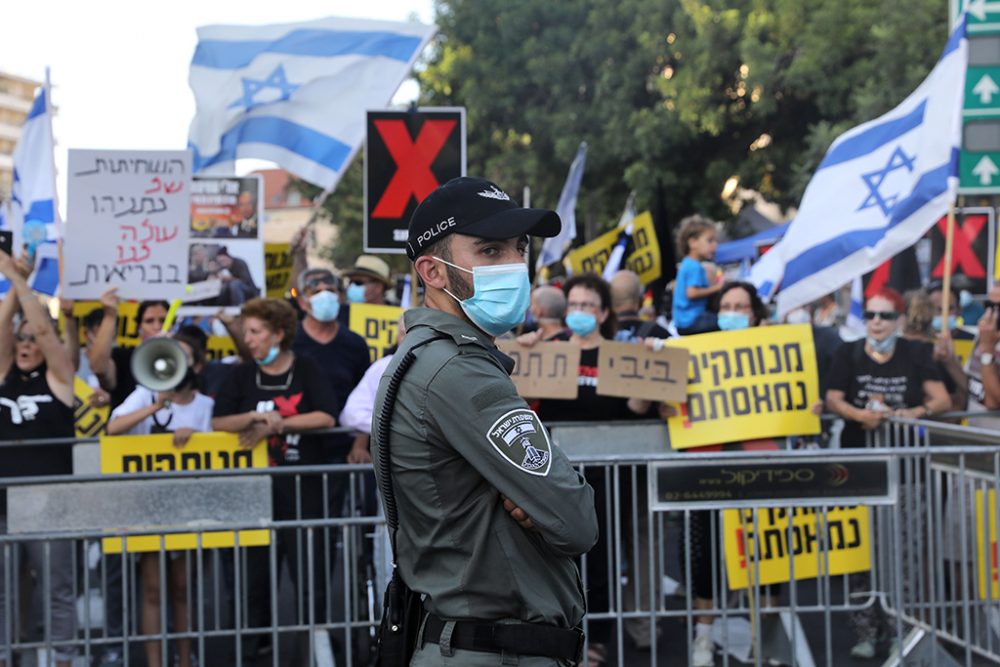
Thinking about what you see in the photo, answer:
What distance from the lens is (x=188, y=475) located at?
587cm

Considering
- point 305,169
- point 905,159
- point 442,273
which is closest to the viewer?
point 442,273

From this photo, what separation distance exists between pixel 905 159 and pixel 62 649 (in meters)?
5.75

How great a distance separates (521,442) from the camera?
9.84 feet

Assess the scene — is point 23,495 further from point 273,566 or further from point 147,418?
point 147,418

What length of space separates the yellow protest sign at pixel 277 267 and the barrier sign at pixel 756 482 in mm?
6555

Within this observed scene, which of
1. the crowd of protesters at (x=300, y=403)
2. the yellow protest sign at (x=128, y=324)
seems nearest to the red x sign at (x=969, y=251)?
the crowd of protesters at (x=300, y=403)

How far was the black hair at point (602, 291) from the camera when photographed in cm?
788

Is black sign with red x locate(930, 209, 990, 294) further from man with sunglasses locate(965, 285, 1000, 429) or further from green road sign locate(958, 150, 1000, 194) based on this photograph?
man with sunglasses locate(965, 285, 1000, 429)

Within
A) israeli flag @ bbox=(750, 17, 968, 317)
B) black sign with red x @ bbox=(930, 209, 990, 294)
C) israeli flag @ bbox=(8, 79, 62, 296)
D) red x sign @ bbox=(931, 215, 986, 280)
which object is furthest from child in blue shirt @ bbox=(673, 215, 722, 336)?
red x sign @ bbox=(931, 215, 986, 280)

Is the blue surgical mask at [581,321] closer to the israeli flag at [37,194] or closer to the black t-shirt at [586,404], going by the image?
A: the black t-shirt at [586,404]

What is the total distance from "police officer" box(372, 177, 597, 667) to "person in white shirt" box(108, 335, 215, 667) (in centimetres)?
384

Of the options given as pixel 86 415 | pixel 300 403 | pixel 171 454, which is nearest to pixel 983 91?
pixel 300 403

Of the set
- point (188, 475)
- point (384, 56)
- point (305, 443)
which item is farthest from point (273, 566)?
point (384, 56)

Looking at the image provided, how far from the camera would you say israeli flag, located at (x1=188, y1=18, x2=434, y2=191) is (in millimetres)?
10680
